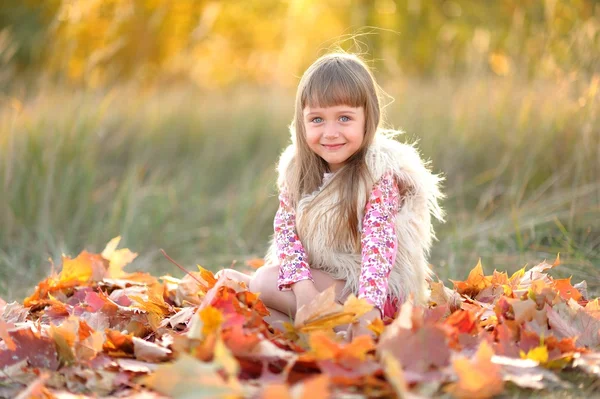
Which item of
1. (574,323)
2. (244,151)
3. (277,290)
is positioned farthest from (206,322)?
(244,151)

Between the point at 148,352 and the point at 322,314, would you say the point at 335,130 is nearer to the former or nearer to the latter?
the point at 322,314

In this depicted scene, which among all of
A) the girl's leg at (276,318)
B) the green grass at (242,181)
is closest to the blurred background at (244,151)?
the green grass at (242,181)

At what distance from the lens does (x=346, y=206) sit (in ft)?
7.03

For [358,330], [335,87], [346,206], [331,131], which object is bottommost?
[358,330]

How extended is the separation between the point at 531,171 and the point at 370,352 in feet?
7.35

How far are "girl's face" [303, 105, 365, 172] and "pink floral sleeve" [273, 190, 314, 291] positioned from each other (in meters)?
0.23

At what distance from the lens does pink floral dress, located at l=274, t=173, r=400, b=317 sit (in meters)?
1.99

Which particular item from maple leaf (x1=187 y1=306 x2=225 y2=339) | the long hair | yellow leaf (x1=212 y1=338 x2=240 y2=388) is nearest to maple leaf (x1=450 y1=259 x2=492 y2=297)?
the long hair

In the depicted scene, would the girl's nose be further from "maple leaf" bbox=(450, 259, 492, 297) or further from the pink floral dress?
"maple leaf" bbox=(450, 259, 492, 297)

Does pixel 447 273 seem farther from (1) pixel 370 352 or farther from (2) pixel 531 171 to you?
(1) pixel 370 352

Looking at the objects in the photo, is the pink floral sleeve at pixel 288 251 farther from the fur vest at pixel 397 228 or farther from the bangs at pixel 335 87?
the bangs at pixel 335 87

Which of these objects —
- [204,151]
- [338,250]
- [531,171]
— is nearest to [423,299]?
[338,250]

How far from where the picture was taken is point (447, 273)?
2.90m

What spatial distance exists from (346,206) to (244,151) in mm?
2882
